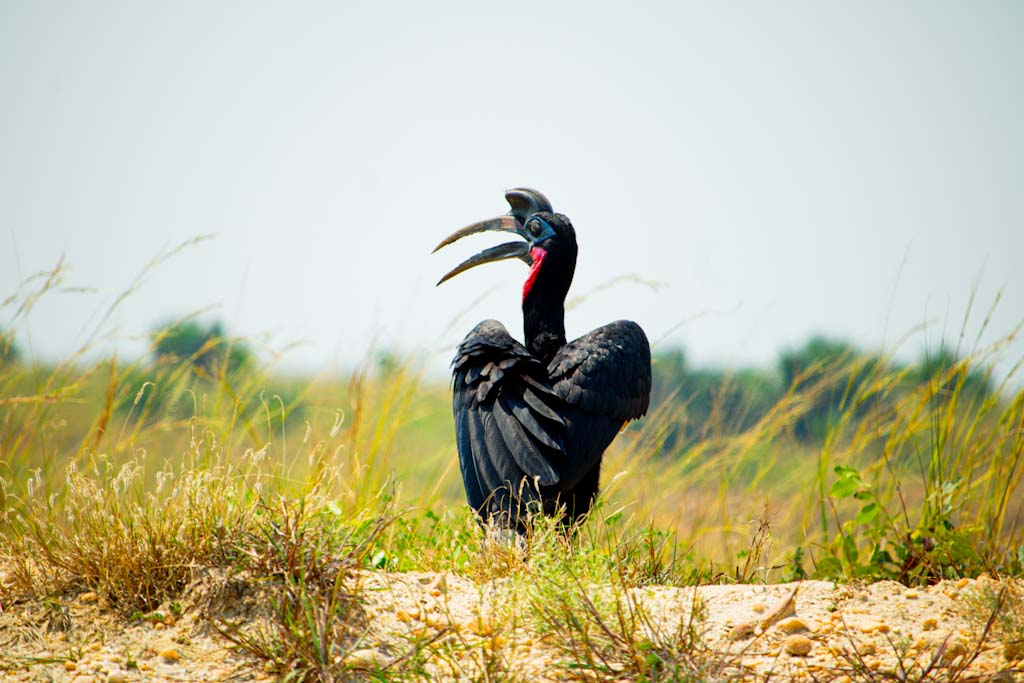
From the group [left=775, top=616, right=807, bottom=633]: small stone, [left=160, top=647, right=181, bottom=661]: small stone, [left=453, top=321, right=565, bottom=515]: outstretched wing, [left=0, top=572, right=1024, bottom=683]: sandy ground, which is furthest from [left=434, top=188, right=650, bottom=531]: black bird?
[left=160, top=647, right=181, bottom=661]: small stone

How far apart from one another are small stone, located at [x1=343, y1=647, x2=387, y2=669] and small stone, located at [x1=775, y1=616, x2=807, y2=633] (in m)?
1.34

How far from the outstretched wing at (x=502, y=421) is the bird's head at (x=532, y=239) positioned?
0.46 metres

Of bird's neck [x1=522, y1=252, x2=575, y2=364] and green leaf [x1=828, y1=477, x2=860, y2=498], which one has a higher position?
bird's neck [x1=522, y1=252, x2=575, y2=364]

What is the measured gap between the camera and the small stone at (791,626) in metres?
2.94

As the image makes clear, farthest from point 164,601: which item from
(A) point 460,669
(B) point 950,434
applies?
(B) point 950,434

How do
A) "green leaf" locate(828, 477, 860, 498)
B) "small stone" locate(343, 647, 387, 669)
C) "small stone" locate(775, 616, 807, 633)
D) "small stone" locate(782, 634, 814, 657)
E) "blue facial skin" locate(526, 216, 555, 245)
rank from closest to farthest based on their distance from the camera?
1. "small stone" locate(343, 647, 387, 669)
2. "small stone" locate(782, 634, 814, 657)
3. "small stone" locate(775, 616, 807, 633)
4. "green leaf" locate(828, 477, 860, 498)
5. "blue facial skin" locate(526, 216, 555, 245)

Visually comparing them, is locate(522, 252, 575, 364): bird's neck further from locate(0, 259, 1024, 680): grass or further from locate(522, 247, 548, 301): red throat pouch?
locate(0, 259, 1024, 680): grass

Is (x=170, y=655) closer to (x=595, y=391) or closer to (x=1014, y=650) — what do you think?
(x=595, y=391)

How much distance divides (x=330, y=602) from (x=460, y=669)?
0.47m

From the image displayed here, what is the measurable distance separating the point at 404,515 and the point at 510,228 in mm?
1620

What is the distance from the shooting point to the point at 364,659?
8.32 feet

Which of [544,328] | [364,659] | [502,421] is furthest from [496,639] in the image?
[544,328]

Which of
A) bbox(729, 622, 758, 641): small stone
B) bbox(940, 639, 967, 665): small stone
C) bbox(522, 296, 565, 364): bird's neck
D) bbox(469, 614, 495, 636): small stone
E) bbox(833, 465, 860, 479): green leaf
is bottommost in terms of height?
bbox(940, 639, 967, 665): small stone

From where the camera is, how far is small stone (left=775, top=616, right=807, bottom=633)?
2.94m
